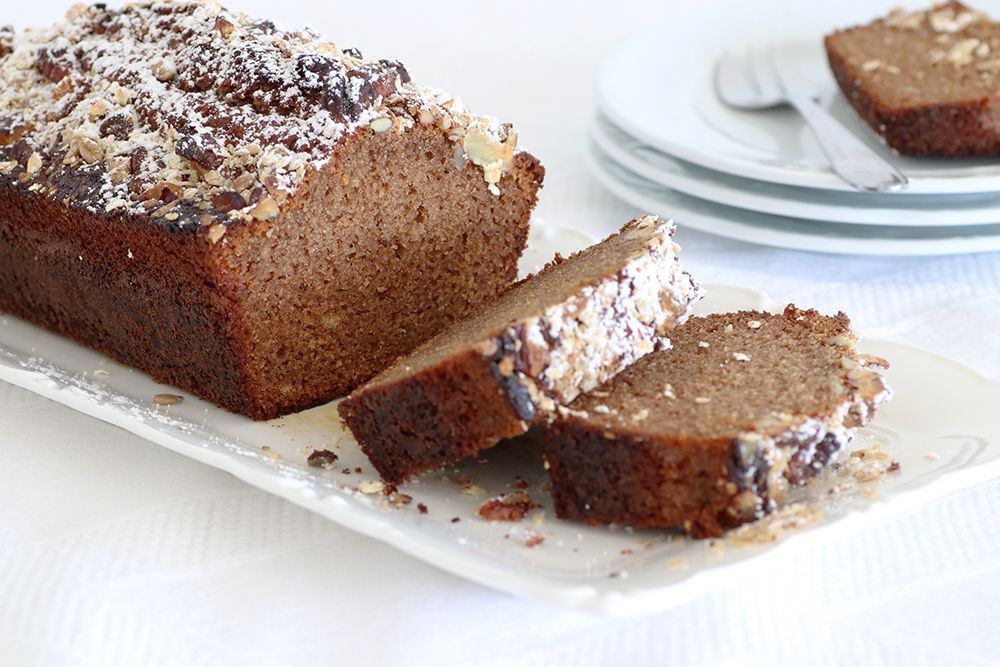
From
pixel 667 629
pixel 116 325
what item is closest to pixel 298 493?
pixel 667 629

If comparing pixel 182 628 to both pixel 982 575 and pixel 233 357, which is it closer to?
pixel 233 357

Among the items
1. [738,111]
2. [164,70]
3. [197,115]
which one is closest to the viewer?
[197,115]

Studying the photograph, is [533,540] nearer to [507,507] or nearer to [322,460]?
[507,507]

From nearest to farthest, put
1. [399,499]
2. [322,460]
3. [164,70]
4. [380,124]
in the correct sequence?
[399,499] < [322,460] < [380,124] < [164,70]

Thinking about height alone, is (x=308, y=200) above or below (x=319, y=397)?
above

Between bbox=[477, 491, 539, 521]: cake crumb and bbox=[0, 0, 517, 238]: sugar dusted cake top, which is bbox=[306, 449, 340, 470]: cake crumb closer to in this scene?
bbox=[477, 491, 539, 521]: cake crumb

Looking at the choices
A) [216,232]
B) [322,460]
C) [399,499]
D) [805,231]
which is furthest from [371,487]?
[805,231]

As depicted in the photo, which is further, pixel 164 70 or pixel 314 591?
pixel 164 70
